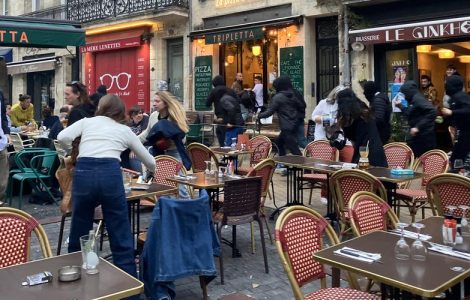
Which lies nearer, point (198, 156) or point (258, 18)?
point (198, 156)

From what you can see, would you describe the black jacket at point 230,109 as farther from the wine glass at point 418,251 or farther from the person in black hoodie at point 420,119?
the wine glass at point 418,251

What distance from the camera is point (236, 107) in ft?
39.4

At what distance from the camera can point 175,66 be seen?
59.2ft

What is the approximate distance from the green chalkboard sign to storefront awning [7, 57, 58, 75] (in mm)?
11170

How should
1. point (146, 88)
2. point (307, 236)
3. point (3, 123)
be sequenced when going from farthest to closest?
point (146, 88), point (3, 123), point (307, 236)

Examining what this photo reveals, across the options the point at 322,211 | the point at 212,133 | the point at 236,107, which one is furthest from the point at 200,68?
the point at 322,211

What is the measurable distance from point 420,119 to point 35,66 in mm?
18166

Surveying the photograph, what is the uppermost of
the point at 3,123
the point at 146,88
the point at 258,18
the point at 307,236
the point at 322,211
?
the point at 258,18

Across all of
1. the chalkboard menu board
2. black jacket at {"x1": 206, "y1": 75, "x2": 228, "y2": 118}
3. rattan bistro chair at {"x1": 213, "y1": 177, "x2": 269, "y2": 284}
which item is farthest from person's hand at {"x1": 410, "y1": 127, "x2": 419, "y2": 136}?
the chalkboard menu board

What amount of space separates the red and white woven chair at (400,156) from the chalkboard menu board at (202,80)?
9.40 meters

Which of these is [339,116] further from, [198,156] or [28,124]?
[28,124]

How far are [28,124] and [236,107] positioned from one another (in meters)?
5.36

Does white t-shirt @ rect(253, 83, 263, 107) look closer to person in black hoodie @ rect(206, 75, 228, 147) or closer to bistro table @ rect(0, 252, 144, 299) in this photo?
person in black hoodie @ rect(206, 75, 228, 147)

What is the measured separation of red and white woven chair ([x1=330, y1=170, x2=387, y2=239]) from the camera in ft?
17.4
